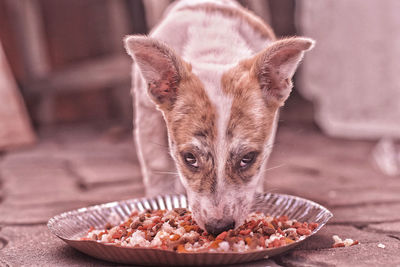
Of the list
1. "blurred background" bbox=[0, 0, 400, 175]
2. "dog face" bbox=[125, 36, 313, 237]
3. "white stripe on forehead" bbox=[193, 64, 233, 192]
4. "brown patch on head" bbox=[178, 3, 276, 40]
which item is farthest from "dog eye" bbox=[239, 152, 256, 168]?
"blurred background" bbox=[0, 0, 400, 175]

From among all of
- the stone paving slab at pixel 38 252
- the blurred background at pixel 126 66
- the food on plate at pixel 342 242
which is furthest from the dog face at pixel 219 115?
the blurred background at pixel 126 66

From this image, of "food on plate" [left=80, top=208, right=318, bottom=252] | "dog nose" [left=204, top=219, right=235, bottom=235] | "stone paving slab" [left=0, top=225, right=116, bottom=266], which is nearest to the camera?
"food on plate" [left=80, top=208, right=318, bottom=252]

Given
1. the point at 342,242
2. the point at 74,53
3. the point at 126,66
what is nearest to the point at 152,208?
the point at 342,242

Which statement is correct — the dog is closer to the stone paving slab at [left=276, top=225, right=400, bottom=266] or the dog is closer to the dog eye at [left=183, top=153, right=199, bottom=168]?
the dog eye at [left=183, top=153, right=199, bottom=168]

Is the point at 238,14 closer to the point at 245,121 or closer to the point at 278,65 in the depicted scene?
the point at 278,65

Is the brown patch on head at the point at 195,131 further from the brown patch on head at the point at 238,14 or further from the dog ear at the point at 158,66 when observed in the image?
the brown patch on head at the point at 238,14

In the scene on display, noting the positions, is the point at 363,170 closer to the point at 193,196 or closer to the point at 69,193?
the point at 69,193
